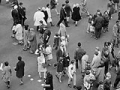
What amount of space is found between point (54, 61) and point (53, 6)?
542 cm

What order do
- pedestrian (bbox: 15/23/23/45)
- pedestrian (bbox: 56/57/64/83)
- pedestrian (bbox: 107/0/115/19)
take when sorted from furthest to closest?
pedestrian (bbox: 107/0/115/19)
pedestrian (bbox: 15/23/23/45)
pedestrian (bbox: 56/57/64/83)

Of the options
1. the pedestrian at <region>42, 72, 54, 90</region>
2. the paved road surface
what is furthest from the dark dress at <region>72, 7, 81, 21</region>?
the pedestrian at <region>42, 72, 54, 90</region>

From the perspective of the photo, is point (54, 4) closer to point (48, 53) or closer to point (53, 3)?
point (53, 3)

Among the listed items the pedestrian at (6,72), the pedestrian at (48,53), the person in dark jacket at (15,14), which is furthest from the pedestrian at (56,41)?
the pedestrian at (6,72)

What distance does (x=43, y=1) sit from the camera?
24.5 meters

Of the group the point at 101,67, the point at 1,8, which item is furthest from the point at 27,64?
the point at 1,8

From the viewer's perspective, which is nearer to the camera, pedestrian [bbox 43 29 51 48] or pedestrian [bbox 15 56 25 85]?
pedestrian [bbox 15 56 25 85]

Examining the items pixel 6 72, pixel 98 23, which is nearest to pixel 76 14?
pixel 98 23

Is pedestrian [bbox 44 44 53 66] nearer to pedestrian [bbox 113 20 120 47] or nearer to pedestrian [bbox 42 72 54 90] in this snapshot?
pedestrian [bbox 42 72 54 90]

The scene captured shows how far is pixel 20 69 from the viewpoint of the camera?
15891 millimetres

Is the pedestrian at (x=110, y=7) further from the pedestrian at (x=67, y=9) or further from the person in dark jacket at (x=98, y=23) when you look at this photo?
the pedestrian at (x=67, y=9)

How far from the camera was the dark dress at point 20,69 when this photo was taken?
51.7 feet

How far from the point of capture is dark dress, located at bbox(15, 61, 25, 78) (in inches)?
621

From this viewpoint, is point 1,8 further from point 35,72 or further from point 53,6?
point 35,72
